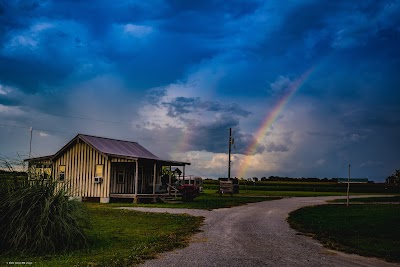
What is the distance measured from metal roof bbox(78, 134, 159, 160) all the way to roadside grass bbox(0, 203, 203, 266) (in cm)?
1458

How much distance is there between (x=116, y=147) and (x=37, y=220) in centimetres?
2577

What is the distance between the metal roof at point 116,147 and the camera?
1320 inches

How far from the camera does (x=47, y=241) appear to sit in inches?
429

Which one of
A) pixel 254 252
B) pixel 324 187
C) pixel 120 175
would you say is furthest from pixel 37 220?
pixel 324 187

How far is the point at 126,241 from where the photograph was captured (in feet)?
41.5

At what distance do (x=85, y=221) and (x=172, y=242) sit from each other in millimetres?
2629

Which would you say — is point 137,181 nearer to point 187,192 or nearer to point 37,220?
point 187,192

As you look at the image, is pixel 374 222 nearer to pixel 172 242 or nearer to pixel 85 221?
pixel 172 242

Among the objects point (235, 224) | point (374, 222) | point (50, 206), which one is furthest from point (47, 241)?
point (374, 222)

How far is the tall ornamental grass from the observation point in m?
10.9

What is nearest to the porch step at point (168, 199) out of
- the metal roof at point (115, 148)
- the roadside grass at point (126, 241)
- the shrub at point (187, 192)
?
the shrub at point (187, 192)

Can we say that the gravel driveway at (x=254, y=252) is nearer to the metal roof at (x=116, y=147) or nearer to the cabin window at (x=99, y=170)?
the metal roof at (x=116, y=147)

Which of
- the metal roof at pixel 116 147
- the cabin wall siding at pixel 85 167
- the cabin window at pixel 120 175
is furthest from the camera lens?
the cabin window at pixel 120 175

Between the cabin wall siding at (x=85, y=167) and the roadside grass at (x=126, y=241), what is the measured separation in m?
14.0
